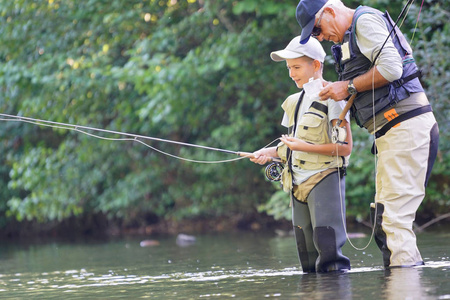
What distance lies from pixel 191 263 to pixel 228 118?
7.37 m

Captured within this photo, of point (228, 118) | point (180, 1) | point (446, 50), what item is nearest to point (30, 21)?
point (180, 1)

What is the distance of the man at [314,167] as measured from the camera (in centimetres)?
491

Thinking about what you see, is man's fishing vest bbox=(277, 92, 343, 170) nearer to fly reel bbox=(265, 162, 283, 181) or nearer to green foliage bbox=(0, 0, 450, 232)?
fly reel bbox=(265, 162, 283, 181)

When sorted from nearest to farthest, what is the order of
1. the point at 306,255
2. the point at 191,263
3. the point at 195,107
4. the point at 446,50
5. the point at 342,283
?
the point at 342,283
the point at 306,255
the point at 191,263
the point at 446,50
the point at 195,107

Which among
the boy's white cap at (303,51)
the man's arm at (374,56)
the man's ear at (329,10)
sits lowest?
the man's arm at (374,56)

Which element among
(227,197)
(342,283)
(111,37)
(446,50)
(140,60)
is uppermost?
(111,37)

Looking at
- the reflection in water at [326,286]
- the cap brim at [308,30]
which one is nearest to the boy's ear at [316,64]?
the cap brim at [308,30]

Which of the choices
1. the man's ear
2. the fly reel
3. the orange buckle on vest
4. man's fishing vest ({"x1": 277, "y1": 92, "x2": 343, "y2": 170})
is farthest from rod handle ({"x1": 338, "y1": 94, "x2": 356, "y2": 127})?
the fly reel

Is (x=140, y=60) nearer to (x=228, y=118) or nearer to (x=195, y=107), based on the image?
(x=195, y=107)

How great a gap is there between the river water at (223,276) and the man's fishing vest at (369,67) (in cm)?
97

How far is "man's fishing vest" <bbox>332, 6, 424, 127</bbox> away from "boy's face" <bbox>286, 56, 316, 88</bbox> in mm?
299

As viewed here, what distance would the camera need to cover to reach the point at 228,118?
14.7m

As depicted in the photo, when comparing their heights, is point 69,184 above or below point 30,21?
below

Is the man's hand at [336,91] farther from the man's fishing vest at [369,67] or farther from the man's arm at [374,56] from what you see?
the man's fishing vest at [369,67]
